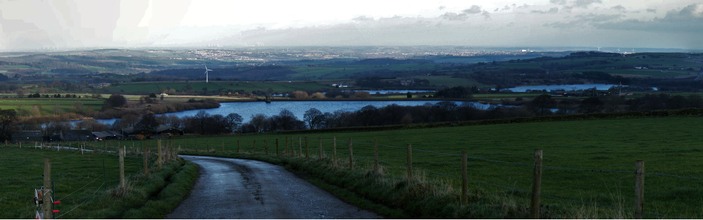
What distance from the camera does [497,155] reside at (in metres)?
35.4

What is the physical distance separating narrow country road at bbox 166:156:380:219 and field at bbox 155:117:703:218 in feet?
9.05

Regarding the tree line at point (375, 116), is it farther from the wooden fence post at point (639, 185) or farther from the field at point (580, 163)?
the wooden fence post at point (639, 185)

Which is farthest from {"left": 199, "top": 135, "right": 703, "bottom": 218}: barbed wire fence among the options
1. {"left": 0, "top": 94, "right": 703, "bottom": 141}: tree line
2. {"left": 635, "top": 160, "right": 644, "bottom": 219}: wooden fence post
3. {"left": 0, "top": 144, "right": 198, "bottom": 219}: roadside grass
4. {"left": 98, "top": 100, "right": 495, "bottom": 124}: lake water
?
{"left": 98, "top": 100, "right": 495, "bottom": 124}: lake water

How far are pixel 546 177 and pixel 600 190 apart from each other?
4112 millimetres

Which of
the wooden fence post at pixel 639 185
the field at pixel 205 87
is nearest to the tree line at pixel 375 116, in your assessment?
the field at pixel 205 87

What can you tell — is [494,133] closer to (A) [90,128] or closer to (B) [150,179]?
(B) [150,179]

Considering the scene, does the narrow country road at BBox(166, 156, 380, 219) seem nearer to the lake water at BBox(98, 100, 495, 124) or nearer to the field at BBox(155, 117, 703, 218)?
the field at BBox(155, 117, 703, 218)

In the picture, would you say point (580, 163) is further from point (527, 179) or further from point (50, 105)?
point (50, 105)

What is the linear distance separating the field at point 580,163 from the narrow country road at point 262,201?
276 centimetres

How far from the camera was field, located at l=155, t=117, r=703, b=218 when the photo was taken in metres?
15.6

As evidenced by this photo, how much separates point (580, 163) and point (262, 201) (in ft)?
54.1

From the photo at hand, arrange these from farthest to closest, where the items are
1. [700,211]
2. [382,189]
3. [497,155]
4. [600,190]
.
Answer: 1. [497,155]
2. [600,190]
3. [382,189]
4. [700,211]

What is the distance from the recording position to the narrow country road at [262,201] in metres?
15.2

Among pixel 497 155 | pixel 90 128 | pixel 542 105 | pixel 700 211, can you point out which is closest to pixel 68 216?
pixel 700 211
